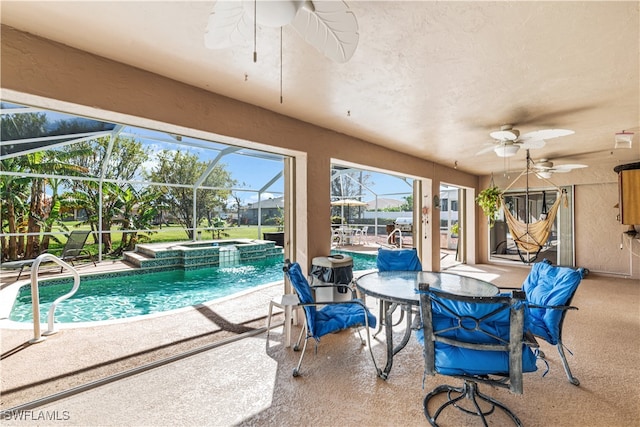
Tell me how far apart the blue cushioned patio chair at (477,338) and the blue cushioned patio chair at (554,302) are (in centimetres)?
66

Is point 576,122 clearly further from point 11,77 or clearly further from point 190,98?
point 11,77

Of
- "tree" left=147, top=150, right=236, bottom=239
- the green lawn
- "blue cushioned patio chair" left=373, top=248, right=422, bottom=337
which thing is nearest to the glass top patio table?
"blue cushioned patio chair" left=373, top=248, right=422, bottom=337

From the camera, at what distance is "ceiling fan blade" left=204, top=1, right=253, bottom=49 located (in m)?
1.19

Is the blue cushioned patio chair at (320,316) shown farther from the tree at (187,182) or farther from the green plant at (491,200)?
the tree at (187,182)

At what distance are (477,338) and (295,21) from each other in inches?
73.5

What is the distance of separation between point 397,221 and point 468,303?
35.3 feet

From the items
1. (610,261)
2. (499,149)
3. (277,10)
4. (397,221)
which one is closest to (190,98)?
(277,10)

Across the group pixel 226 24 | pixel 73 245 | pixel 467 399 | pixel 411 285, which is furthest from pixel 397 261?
pixel 73 245

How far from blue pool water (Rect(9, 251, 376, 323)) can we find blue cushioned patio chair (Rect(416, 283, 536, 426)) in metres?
4.10

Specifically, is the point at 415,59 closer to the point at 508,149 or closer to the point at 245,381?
the point at 508,149

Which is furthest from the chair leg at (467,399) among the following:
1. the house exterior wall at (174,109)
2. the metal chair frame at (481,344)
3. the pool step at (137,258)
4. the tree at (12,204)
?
the tree at (12,204)

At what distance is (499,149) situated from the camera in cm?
342

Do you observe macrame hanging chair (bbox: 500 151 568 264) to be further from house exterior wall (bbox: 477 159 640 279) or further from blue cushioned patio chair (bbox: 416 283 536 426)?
blue cushioned patio chair (bbox: 416 283 536 426)

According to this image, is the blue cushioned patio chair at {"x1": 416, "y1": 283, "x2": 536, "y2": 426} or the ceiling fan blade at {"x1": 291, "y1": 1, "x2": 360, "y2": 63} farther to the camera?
the blue cushioned patio chair at {"x1": 416, "y1": 283, "x2": 536, "y2": 426}
